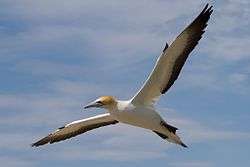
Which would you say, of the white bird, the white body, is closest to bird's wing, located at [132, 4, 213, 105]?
the white bird

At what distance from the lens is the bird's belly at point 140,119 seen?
30.8 metres

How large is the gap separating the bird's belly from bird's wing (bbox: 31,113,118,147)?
3.29 metres

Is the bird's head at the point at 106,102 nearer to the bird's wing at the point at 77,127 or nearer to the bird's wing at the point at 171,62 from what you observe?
the bird's wing at the point at 171,62

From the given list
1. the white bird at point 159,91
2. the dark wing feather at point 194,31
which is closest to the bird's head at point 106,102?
the white bird at point 159,91

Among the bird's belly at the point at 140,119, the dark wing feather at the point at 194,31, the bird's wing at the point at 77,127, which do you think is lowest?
the bird's belly at the point at 140,119

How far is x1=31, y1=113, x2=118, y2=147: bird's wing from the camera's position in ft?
114

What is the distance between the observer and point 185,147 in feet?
99.7

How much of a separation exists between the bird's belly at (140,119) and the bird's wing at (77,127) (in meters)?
3.29

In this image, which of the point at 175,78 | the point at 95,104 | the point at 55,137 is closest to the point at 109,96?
the point at 95,104

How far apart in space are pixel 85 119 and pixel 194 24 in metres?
7.33

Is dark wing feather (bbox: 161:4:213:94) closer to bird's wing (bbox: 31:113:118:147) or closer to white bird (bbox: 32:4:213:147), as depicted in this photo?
white bird (bbox: 32:4:213:147)

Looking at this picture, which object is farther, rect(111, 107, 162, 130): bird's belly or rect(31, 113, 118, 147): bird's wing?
rect(31, 113, 118, 147): bird's wing

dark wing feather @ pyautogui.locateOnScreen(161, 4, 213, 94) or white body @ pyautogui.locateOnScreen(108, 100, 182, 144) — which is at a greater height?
dark wing feather @ pyautogui.locateOnScreen(161, 4, 213, 94)

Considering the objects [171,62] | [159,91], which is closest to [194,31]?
[171,62]
